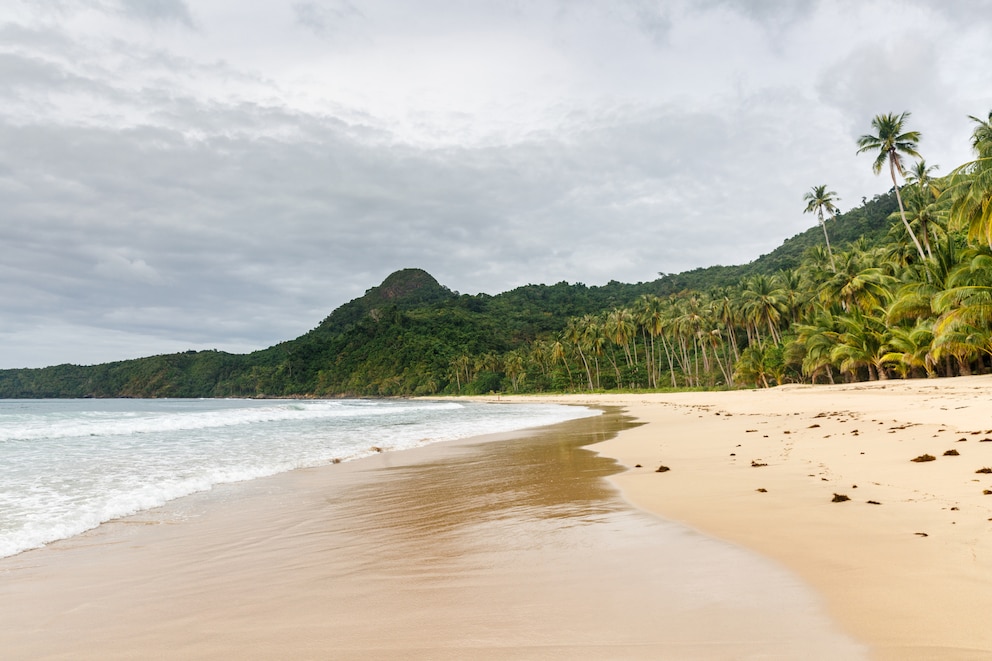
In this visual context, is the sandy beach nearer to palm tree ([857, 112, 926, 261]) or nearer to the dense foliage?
the dense foliage

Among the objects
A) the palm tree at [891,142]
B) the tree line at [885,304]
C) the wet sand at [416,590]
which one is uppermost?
the palm tree at [891,142]

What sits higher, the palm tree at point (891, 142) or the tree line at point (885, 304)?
the palm tree at point (891, 142)

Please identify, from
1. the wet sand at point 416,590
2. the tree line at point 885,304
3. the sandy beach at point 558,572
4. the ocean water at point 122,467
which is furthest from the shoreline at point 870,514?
the tree line at point 885,304

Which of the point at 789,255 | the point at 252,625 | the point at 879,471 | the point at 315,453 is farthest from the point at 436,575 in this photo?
the point at 789,255

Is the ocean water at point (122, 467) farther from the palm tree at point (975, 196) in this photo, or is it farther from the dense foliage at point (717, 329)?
the dense foliage at point (717, 329)

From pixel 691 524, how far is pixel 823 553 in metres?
1.31

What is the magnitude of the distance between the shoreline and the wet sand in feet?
0.79

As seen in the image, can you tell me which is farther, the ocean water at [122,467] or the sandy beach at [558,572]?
the ocean water at [122,467]

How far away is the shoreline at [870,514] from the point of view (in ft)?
8.80

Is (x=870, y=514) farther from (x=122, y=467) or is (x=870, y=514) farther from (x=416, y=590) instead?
(x=122, y=467)

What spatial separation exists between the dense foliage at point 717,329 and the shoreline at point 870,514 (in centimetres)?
1682

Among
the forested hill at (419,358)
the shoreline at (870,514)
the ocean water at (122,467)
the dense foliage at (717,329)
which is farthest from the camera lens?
the forested hill at (419,358)

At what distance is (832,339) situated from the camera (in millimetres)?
43250

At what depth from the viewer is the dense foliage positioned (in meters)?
31.4
